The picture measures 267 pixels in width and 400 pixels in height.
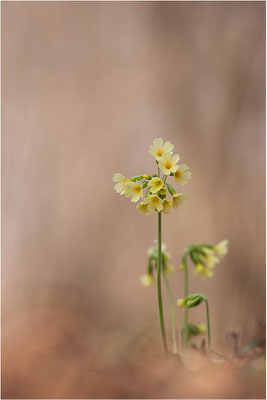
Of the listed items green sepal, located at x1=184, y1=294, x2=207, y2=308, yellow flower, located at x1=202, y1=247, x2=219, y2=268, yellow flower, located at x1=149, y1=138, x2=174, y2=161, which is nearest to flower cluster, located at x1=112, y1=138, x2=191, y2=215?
yellow flower, located at x1=149, y1=138, x2=174, y2=161

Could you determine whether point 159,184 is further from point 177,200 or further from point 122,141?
point 122,141

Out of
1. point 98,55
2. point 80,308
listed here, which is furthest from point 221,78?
point 80,308

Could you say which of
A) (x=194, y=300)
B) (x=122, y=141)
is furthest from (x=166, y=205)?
(x=122, y=141)

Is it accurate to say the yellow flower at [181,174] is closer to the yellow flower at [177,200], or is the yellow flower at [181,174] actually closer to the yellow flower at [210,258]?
the yellow flower at [177,200]

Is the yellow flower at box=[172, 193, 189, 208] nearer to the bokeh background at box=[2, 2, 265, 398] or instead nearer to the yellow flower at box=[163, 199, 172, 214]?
the yellow flower at box=[163, 199, 172, 214]

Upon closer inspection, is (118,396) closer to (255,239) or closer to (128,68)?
(255,239)
